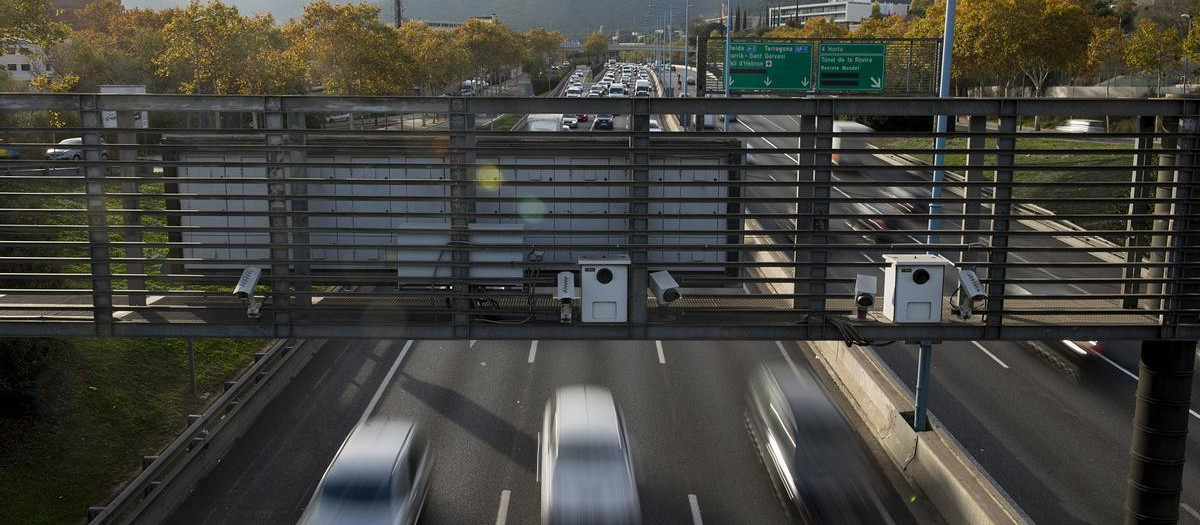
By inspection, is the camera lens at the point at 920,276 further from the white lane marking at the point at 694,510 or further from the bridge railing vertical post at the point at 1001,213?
the white lane marking at the point at 694,510

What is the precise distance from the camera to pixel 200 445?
17.9m

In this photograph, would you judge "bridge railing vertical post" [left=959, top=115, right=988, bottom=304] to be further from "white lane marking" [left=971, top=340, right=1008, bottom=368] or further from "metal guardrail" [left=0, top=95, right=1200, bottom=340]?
"white lane marking" [left=971, top=340, right=1008, bottom=368]

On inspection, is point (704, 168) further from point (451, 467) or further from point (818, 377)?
point (818, 377)

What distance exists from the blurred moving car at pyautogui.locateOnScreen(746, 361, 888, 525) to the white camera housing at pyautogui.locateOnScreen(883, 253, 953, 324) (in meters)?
5.40

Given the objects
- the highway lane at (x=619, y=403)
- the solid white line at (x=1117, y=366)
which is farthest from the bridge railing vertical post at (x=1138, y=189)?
the solid white line at (x=1117, y=366)

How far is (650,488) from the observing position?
17359 millimetres

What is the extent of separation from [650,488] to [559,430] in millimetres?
2878

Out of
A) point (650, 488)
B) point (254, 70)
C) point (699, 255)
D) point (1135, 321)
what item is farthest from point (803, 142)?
point (254, 70)

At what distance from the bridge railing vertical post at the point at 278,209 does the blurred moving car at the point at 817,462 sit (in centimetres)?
866

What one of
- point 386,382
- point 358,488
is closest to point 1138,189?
point 358,488

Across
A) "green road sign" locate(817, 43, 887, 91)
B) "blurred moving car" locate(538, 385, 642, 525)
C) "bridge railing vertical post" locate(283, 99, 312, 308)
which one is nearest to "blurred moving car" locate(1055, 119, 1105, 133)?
"green road sign" locate(817, 43, 887, 91)

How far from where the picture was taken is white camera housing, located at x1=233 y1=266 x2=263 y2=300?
10.9 m

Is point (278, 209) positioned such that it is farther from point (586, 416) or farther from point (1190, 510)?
point (1190, 510)

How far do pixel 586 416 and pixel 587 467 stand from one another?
5.29ft
